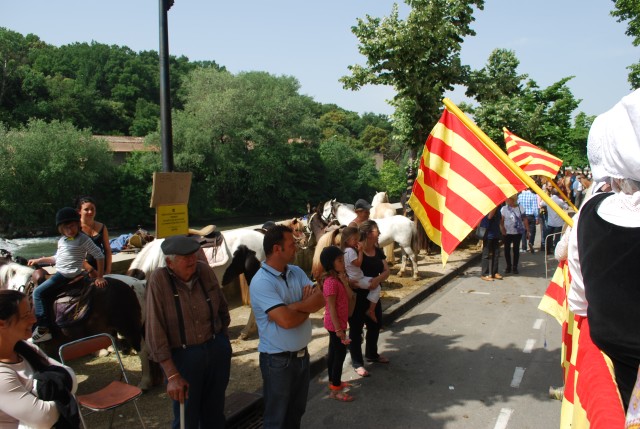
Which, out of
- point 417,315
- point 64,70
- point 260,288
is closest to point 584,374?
point 260,288

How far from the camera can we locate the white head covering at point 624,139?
5.16ft

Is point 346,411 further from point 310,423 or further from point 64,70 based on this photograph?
point 64,70

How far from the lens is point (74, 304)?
4.72 meters

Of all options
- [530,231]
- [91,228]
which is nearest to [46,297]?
[91,228]

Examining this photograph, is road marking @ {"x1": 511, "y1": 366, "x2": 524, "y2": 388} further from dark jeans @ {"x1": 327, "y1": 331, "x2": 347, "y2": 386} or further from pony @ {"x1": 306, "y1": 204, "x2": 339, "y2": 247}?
pony @ {"x1": 306, "y1": 204, "x2": 339, "y2": 247}

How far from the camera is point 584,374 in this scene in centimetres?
183

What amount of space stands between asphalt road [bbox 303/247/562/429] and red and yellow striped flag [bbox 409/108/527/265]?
1726 mm

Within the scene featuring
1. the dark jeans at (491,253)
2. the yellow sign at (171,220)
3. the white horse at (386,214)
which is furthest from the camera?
the white horse at (386,214)

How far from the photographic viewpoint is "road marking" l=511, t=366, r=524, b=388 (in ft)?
17.5

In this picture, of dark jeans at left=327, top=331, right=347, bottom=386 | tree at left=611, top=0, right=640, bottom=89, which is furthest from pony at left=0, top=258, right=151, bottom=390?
tree at left=611, top=0, right=640, bottom=89

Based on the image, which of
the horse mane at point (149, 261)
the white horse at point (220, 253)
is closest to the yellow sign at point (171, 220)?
the white horse at point (220, 253)

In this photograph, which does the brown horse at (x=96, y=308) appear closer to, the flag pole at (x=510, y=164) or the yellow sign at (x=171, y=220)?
the yellow sign at (x=171, y=220)

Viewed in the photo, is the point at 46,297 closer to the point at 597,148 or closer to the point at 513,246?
the point at 597,148

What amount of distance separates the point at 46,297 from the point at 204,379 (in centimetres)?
217
